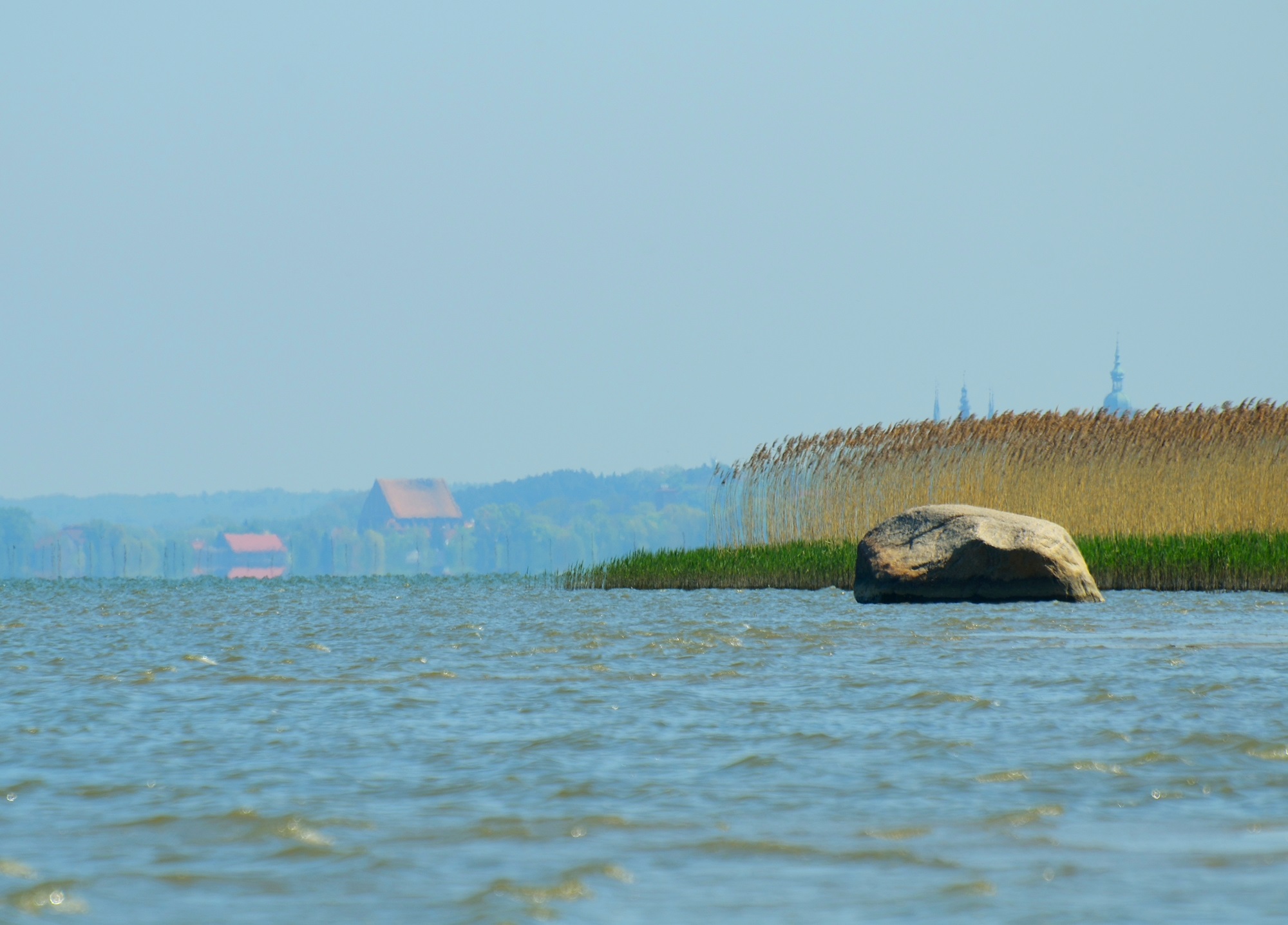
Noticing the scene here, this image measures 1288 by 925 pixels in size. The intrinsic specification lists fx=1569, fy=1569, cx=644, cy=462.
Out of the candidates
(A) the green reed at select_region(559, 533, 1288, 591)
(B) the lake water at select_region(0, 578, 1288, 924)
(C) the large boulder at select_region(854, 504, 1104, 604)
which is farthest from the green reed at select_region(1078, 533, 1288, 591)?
(B) the lake water at select_region(0, 578, 1288, 924)

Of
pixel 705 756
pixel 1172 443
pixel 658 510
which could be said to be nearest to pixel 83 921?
pixel 705 756

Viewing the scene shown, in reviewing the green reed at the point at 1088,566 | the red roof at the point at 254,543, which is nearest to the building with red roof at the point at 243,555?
the red roof at the point at 254,543

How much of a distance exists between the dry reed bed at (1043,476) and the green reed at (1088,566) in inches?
24.2

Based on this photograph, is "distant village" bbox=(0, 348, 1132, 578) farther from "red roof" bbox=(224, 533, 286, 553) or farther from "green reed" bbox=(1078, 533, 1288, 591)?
"green reed" bbox=(1078, 533, 1288, 591)

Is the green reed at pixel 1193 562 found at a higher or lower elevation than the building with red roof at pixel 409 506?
lower

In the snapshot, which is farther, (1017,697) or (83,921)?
(1017,697)

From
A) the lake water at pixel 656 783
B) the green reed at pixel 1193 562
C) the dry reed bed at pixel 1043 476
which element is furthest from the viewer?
the dry reed bed at pixel 1043 476

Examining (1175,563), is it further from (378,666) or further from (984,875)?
(984,875)

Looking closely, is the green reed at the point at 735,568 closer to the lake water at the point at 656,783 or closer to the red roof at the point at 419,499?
the lake water at the point at 656,783

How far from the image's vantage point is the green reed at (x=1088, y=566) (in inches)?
764

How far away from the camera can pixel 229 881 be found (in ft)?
14.3

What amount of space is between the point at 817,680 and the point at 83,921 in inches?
233

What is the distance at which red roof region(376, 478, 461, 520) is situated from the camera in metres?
190

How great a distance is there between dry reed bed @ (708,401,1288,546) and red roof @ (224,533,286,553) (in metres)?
155
